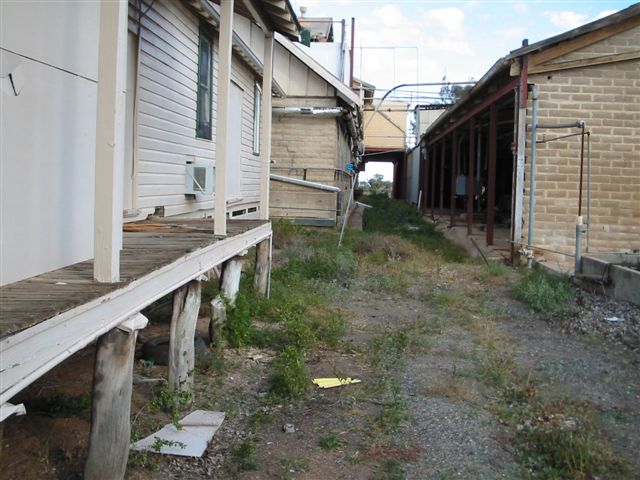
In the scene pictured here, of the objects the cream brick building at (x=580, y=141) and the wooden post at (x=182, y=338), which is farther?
the cream brick building at (x=580, y=141)

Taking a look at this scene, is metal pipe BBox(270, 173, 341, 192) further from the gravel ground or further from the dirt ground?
the dirt ground

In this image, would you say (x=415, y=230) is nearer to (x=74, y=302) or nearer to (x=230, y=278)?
(x=230, y=278)

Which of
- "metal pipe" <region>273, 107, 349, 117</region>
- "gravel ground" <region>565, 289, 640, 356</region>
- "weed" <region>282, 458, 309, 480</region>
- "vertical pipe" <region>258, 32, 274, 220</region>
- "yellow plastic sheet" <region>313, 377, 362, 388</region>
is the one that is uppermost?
"metal pipe" <region>273, 107, 349, 117</region>

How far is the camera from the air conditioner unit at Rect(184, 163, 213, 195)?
8422 mm

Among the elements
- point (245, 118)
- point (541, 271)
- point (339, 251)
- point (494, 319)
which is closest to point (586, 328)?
point (494, 319)

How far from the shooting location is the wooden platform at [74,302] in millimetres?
2281

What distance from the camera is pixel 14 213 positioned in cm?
321

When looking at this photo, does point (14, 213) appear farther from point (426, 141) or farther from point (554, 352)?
point (426, 141)

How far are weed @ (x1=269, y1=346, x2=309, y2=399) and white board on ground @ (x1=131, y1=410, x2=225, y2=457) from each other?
647mm

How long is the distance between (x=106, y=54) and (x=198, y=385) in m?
2.94

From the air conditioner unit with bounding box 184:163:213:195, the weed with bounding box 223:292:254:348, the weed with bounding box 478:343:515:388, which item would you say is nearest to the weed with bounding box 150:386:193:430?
the weed with bounding box 223:292:254:348

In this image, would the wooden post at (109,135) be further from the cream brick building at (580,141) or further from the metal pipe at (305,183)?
the metal pipe at (305,183)

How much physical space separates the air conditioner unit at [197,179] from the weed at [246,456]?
16.4ft

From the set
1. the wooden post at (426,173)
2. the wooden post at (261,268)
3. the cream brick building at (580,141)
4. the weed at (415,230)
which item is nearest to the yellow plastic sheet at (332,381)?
the wooden post at (261,268)
